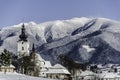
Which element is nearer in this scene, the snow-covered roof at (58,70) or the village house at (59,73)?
the village house at (59,73)

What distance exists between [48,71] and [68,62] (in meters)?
8.53

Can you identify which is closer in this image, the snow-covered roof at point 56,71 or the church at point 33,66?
the church at point 33,66

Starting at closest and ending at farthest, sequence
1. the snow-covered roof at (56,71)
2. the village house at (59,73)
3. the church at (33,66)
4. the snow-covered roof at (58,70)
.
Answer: the church at (33,66) < the village house at (59,73) < the snow-covered roof at (56,71) < the snow-covered roof at (58,70)

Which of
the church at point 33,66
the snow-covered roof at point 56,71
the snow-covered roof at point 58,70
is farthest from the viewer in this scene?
the snow-covered roof at point 58,70

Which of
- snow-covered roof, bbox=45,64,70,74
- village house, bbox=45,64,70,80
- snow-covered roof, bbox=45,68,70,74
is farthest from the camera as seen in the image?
snow-covered roof, bbox=45,64,70,74

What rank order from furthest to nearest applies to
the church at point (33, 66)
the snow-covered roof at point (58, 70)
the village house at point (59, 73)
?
the snow-covered roof at point (58, 70) → the village house at point (59, 73) → the church at point (33, 66)

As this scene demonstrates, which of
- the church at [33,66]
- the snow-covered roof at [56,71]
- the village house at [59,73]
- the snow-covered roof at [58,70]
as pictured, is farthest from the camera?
the snow-covered roof at [58,70]

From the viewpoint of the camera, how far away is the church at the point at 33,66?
157125 mm

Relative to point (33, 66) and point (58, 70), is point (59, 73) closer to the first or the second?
point (58, 70)

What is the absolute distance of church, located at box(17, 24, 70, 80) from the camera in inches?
6186

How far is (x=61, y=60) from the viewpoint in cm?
19250

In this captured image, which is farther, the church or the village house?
the village house

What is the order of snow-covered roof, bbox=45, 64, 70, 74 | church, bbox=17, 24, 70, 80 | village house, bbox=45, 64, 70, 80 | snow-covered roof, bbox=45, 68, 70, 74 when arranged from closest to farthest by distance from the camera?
1. church, bbox=17, 24, 70, 80
2. village house, bbox=45, 64, 70, 80
3. snow-covered roof, bbox=45, 68, 70, 74
4. snow-covered roof, bbox=45, 64, 70, 74

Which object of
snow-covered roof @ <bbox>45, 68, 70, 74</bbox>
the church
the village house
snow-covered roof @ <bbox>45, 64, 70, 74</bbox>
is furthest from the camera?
snow-covered roof @ <bbox>45, 64, 70, 74</bbox>
